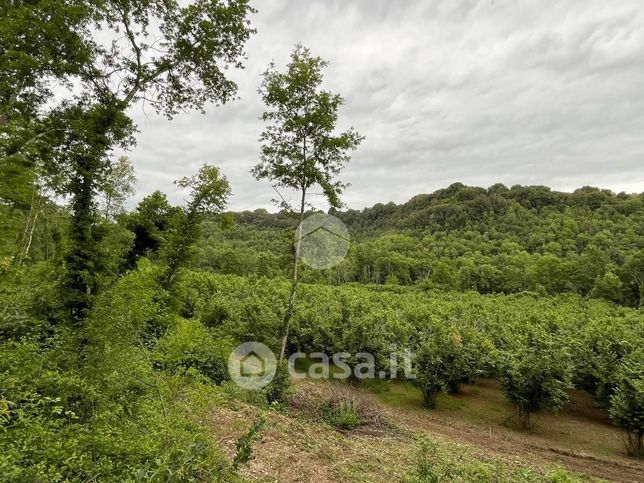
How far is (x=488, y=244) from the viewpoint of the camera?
290 ft

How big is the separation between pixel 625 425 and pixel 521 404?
2876mm

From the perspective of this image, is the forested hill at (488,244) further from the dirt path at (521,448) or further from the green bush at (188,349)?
the dirt path at (521,448)

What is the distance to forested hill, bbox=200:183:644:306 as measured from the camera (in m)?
49.3

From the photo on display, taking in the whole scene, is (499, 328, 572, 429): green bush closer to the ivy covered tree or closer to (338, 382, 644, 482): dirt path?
(338, 382, 644, 482): dirt path

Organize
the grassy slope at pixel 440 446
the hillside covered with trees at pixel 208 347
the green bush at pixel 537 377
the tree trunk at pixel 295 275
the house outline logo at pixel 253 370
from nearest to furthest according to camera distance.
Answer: the hillside covered with trees at pixel 208 347, the grassy slope at pixel 440 446, the tree trunk at pixel 295 275, the house outline logo at pixel 253 370, the green bush at pixel 537 377

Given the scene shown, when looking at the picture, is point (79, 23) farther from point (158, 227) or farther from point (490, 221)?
point (490, 221)

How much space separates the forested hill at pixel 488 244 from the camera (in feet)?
162

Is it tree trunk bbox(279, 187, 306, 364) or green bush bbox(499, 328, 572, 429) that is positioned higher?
tree trunk bbox(279, 187, 306, 364)

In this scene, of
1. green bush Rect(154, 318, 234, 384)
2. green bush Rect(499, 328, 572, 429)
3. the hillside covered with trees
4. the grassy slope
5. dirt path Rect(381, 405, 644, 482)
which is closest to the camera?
the hillside covered with trees

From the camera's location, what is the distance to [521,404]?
1284cm

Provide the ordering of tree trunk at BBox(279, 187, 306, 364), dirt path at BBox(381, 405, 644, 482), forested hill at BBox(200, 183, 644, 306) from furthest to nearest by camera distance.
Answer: forested hill at BBox(200, 183, 644, 306) → tree trunk at BBox(279, 187, 306, 364) → dirt path at BBox(381, 405, 644, 482)

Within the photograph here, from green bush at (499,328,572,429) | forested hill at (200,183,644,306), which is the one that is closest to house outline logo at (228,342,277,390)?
forested hill at (200,183,644,306)

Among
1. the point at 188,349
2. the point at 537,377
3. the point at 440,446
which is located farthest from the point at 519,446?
the point at 188,349

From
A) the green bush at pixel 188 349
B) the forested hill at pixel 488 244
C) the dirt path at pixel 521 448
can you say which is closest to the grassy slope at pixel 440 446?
the dirt path at pixel 521 448
